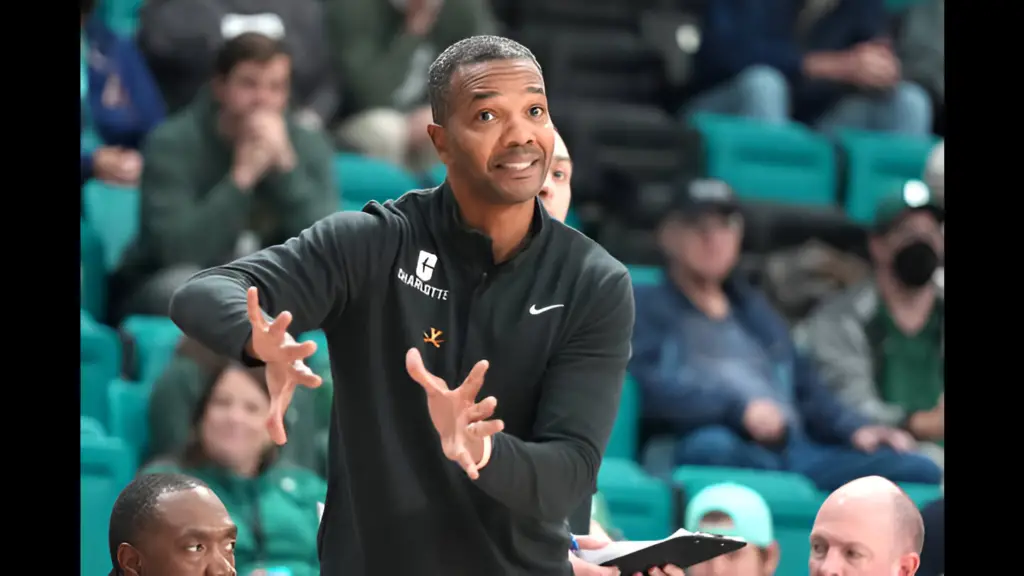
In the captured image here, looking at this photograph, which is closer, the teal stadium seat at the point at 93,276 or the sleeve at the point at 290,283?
the sleeve at the point at 290,283

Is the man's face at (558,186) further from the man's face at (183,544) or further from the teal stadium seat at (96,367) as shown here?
the teal stadium seat at (96,367)

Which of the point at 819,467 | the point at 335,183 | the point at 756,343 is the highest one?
the point at 335,183

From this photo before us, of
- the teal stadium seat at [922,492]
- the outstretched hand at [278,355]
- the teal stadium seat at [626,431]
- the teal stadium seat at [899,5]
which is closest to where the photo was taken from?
the outstretched hand at [278,355]

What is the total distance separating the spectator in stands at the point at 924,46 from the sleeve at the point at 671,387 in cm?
207

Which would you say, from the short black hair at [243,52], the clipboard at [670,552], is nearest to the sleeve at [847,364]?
the short black hair at [243,52]

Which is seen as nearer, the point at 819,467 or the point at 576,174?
the point at 819,467

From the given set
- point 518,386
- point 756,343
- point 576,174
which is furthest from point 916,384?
point 518,386

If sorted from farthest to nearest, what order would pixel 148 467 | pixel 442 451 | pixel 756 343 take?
pixel 756 343
pixel 148 467
pixel 442 451

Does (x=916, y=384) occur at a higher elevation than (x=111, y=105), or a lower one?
lower

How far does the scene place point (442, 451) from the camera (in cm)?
207

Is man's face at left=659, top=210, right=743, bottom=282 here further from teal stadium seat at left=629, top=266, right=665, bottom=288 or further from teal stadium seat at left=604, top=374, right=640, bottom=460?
teal stadium seat at left=604, top=374, right=640, bottom=460

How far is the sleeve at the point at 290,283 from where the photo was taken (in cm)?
194
